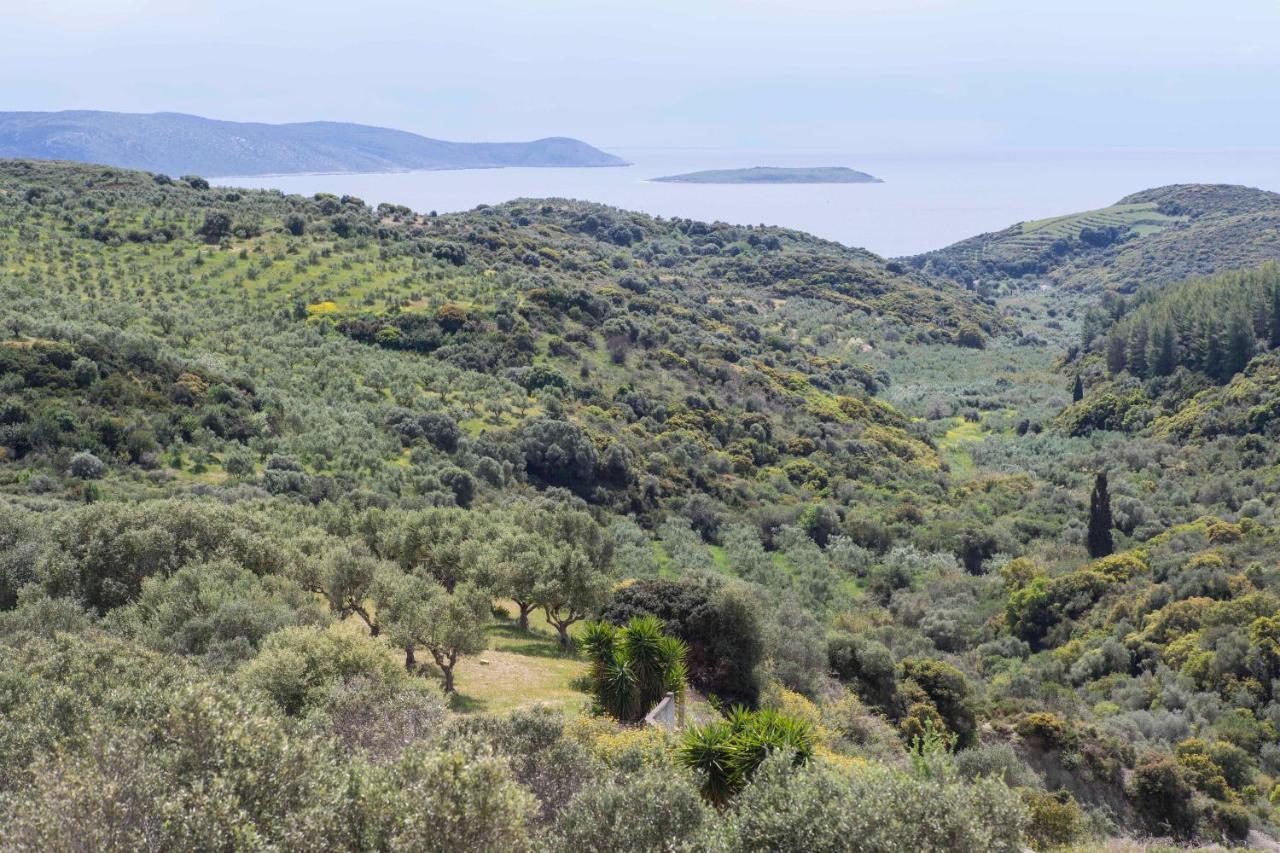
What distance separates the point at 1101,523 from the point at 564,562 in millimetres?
30973

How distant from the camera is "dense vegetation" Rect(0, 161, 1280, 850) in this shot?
39.7 ft

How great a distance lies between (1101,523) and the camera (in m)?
45.6

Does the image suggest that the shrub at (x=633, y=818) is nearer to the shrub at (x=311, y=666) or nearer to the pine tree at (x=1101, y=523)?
the shrub at (x=311, y=666)

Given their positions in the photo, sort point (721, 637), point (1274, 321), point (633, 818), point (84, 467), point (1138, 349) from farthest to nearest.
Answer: point (1138, 349) → point (1274, 321) → point (84, 467) → point (721, 637) → point (633, 818)

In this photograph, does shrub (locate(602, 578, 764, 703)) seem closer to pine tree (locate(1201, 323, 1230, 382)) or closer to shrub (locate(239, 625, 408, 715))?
shrub (locate(239, 625, 408, 715))

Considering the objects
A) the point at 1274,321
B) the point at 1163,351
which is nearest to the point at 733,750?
the point at 1274,321

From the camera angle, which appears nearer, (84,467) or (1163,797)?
(1163,797)

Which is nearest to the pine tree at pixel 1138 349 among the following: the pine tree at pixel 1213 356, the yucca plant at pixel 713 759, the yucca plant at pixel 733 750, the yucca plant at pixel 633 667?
the pine tree at pixel 1213 356

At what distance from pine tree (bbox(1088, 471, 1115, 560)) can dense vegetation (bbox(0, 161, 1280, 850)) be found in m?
0.30

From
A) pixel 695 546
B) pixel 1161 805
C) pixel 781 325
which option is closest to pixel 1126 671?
pixel 1161 805

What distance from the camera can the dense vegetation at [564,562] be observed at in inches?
477

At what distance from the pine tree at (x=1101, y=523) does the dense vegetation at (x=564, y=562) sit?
0.30 meters

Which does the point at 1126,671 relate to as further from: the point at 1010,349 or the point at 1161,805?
the point at 1010,349

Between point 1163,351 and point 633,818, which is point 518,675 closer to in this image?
point 633,818
